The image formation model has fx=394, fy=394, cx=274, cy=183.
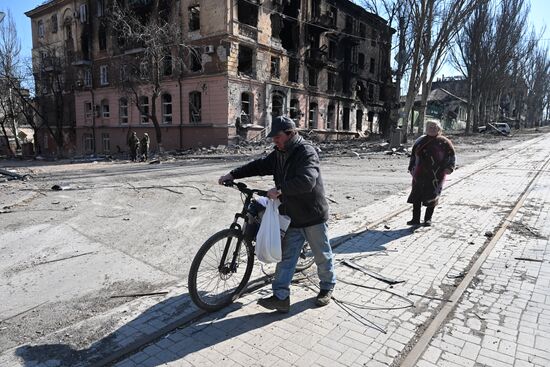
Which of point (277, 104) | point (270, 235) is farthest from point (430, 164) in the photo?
point (277, 104)

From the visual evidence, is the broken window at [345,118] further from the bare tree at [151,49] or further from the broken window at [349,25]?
the bare tree at [151,49]

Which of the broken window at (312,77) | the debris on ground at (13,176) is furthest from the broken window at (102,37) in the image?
the debris on ground at (13,176)

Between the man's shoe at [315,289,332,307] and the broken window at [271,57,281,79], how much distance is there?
27.2 meters

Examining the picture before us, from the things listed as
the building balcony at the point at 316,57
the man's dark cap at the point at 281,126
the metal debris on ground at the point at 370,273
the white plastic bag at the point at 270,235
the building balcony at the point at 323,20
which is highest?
the building balcony at the point at 323,20

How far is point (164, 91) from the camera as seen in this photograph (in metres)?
29.2

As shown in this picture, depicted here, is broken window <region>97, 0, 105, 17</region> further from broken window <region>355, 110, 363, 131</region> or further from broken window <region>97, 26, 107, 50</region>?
broken window <region>355, 110, 363, 131</region>

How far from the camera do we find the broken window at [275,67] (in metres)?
29.6

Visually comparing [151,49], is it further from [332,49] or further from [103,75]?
[332,49]

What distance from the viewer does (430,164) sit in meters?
6.48

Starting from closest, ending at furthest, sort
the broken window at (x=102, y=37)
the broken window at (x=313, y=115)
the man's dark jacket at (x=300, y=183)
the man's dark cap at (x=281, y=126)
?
the man's dark jacket at (x=300, y=183) → the man's dark cap at (x=281, y=126) → the broken window at (x=102, y=37) → the broken window at (x=313, y=115)

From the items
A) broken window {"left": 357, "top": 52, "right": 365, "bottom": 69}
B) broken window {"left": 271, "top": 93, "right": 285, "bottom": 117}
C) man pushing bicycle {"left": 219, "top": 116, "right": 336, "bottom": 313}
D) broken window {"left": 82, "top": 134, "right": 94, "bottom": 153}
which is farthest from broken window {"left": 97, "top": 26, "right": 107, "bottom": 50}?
man pushing bicycle {"left": 219, "top": 116, "right": 336, "bottom": 313}

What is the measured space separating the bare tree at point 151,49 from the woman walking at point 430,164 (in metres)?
20.7

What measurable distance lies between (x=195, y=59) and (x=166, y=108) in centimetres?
448

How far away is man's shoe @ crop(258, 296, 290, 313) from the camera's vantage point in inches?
143
